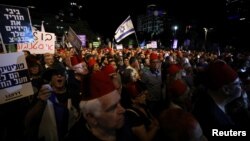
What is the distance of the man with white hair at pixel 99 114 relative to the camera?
118 inches

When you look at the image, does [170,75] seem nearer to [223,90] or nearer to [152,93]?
[152,93]

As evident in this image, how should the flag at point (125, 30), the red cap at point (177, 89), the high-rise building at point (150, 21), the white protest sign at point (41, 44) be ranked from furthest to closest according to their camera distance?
the high-rise building at point (150, 21) < the flag at point (125, 30) < the white protest sign at point (41, 44) < the red cap at point (177, 89)

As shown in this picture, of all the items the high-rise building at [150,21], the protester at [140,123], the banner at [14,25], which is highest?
the high-rise building at [150,21]

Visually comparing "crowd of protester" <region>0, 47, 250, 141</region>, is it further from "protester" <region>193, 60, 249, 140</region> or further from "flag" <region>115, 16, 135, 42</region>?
"flag" <region>115, 16, 135, 42</region>

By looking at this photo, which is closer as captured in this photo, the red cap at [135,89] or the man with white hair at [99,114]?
the man with white hair at [99,114]

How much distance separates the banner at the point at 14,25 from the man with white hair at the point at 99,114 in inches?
127

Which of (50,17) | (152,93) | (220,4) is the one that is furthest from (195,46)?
(152,93)

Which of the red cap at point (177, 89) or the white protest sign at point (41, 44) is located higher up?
the white protest sign at point (41, 44)

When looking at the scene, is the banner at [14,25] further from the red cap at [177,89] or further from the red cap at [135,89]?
the red cap at [177,89]

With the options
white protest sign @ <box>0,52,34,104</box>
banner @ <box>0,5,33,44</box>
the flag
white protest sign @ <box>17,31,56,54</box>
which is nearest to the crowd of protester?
white protest sign @ <box>0,52,34,104</box>

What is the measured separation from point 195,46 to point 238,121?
201 ft

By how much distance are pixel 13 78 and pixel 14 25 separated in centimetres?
135

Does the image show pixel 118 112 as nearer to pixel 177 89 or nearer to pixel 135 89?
pixel 135 89

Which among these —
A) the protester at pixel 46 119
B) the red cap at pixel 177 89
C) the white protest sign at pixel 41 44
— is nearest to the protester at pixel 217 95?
the red cap at pixel 177 89
